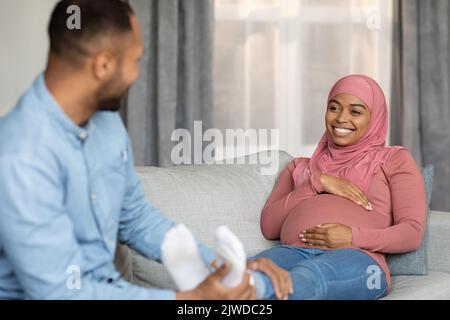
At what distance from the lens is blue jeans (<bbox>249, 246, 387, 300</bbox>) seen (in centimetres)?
174

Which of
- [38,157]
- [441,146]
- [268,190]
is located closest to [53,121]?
[38,157]

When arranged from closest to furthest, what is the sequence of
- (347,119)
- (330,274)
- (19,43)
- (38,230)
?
(38,230), (330,274), (347,119), (19,43)

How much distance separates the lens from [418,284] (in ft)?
6.87

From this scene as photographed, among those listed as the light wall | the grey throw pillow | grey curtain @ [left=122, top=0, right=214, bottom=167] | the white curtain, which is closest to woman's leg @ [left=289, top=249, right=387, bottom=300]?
the grey throw pillow

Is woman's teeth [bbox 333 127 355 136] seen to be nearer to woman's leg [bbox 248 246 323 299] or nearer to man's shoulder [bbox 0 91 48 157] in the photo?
woman's leg [bbox 248 246 323 299]

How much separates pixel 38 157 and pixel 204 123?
2.34 meters

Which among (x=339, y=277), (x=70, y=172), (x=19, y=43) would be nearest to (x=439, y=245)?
(x=339, y=277)

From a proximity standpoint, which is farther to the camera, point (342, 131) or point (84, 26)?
point (342, 131)

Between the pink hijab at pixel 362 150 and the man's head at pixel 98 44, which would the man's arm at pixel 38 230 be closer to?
the man's head at pixel 98 44

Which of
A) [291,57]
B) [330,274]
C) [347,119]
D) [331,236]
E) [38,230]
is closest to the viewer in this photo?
[38,230]

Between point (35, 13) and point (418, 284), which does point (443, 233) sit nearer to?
point (418, 284)

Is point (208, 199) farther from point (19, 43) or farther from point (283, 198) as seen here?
point (19, 43)

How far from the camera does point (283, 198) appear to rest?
91.0 inches

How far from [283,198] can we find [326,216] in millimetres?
219
